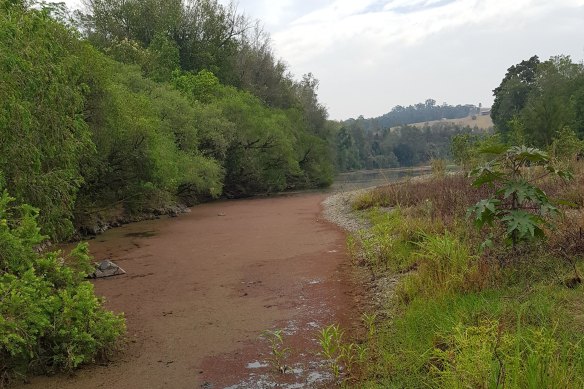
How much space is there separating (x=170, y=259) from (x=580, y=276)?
30.0ft

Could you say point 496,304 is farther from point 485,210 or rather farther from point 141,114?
point 141,114

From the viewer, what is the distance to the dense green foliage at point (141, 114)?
10188 millimetres

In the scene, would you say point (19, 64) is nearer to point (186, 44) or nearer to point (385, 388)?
point (385, 388)

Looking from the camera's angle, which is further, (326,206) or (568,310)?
(326,206)

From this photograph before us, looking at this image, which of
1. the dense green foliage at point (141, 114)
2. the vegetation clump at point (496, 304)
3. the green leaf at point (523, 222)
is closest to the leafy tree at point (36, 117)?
the dense green foliage at point (141, 114)

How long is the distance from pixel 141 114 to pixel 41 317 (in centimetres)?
1549

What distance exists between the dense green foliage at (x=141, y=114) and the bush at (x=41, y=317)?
2955mm

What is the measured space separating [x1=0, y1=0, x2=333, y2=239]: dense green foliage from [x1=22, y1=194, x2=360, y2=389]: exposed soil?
8.98ft

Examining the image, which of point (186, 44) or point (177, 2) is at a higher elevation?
point (177, 2)

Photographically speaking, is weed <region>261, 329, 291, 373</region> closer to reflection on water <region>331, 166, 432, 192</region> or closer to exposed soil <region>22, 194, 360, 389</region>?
exposed soil <region>22, 194, 360, 389</region>

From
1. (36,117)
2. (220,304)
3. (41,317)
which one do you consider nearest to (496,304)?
(220,304)

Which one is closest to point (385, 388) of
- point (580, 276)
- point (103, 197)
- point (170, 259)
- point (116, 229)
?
point (580, 276)

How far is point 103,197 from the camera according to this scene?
1997 centimetres

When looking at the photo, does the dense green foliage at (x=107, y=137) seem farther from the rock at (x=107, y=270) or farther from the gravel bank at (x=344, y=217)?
the gravel bank at (x=344, y=217)
